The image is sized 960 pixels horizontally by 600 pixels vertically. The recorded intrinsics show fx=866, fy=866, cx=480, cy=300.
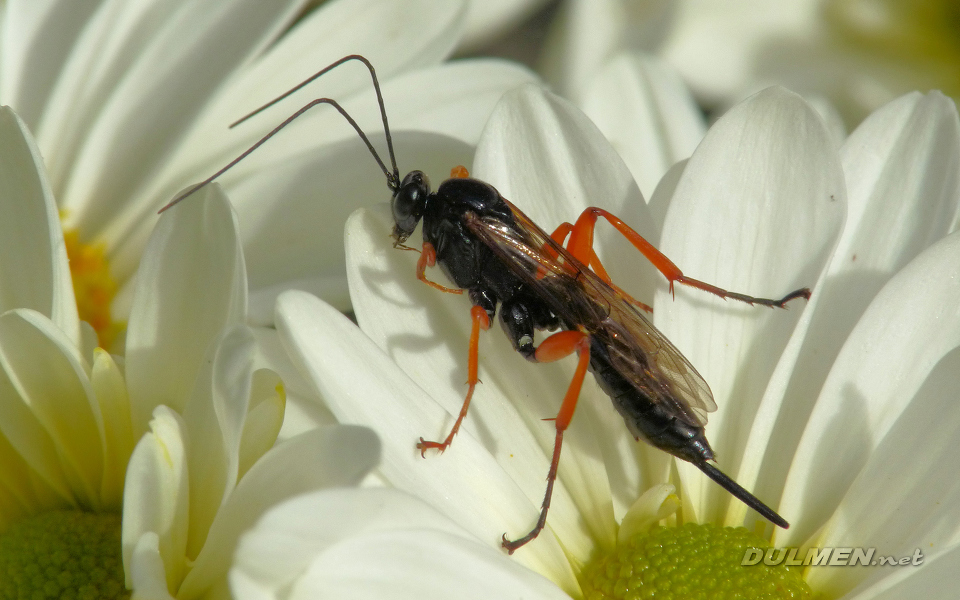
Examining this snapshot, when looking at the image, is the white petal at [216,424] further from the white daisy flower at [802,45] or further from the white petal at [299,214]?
→ the white daisy flower at [802,45]

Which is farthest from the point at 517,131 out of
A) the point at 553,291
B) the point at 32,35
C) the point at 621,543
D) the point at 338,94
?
the point at 32,35

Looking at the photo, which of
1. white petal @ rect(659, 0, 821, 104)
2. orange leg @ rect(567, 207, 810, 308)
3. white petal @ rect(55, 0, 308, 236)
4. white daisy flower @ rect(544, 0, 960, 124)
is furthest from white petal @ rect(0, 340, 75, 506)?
white petal @ rect(659, 0, 821, 104)

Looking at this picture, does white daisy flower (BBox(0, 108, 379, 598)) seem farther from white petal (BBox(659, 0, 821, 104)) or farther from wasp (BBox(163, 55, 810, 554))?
white petal (BBox(659, 0, 821, 104))

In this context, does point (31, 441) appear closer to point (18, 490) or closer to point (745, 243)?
point (18, 490)

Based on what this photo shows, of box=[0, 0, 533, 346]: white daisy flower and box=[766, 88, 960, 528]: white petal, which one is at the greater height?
box=[766, 88, 960, 528]: white petal

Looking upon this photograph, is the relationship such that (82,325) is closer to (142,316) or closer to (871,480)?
(142,316)

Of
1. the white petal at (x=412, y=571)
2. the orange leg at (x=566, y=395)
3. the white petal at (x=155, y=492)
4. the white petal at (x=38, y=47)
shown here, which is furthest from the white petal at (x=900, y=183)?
the white petal at (x=38, y=47)
